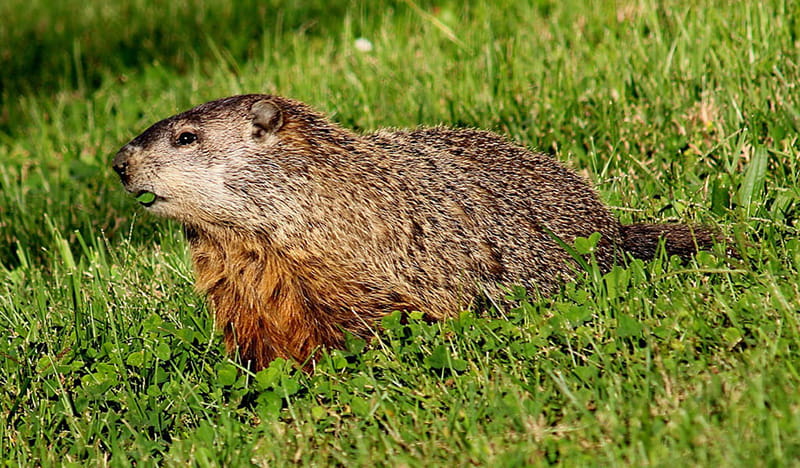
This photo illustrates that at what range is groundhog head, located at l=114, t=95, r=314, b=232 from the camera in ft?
11.5

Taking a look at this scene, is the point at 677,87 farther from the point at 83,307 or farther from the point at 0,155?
the point at 0,155

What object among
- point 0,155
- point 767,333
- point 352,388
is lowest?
point 0,155

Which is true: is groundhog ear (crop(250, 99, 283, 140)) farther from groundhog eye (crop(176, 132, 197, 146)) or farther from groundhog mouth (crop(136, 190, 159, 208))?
groundhog mouth (crop(136, 190, 159, 208))

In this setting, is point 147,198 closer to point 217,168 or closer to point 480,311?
point 217,168

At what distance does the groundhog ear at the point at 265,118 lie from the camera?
11.9ft

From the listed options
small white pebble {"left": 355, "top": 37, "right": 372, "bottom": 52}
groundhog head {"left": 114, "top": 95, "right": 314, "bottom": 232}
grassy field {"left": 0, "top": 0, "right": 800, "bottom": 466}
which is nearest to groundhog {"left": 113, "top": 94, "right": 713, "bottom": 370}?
groundhog head {"left": 114, "top": 95, "right": 314, "bottom": 232}

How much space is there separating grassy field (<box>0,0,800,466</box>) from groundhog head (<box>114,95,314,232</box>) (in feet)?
1.61

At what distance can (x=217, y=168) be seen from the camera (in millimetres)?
3557

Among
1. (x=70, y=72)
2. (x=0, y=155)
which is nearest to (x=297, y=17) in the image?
(x=70, y=72)

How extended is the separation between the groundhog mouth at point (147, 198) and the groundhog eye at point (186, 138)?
233 millimetres

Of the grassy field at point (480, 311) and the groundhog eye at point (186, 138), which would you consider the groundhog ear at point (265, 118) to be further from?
the grassy field at point (480, 311)

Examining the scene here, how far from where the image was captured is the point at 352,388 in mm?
3057

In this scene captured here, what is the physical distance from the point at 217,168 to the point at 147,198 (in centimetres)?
28

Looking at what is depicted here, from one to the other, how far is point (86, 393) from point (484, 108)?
2692 millimetres
